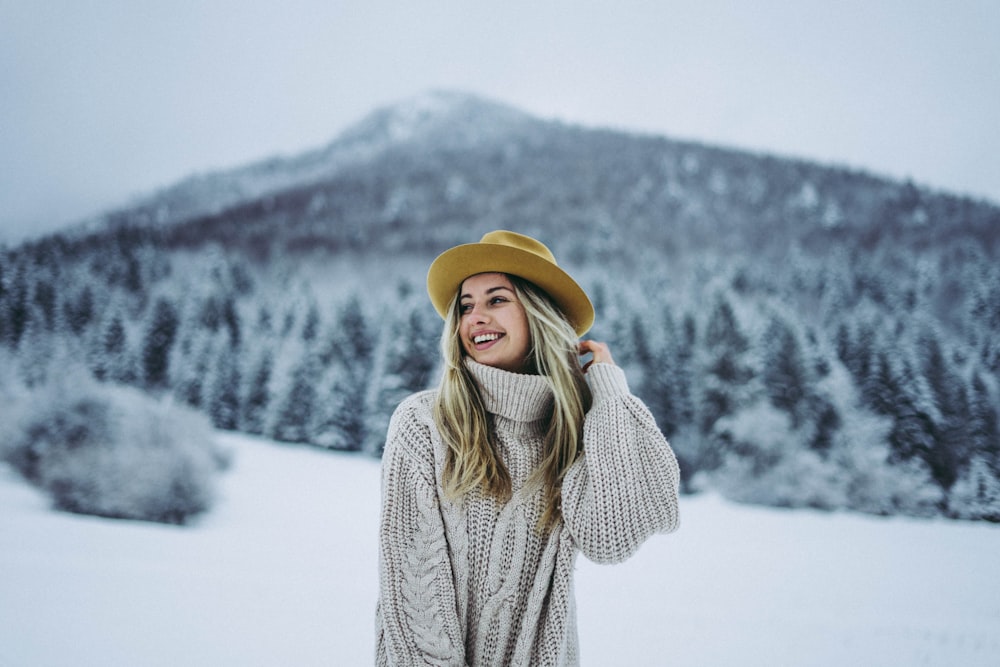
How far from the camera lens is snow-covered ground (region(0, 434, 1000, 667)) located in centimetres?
201

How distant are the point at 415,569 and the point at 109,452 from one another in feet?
12.5

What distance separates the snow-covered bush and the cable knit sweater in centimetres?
326

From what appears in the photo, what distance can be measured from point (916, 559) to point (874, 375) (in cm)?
205

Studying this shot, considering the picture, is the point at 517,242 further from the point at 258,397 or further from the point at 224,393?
the point at 224,393

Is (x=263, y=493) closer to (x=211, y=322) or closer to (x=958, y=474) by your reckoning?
(x=211, y=322)

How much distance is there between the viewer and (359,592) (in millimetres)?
2475

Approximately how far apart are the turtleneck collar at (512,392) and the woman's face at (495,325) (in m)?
0.05

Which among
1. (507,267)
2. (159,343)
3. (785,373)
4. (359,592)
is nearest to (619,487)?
(507,267)

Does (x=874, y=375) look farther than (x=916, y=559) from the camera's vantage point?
Yes

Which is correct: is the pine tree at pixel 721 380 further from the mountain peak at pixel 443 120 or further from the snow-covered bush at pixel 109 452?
the mountain peak at pixel 443 120

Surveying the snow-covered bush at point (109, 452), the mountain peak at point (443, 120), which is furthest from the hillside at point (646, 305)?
the mountain peak at point (443, 120)

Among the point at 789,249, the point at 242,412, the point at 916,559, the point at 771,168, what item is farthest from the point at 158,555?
the point at 771,168

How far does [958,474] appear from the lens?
416 centimetres

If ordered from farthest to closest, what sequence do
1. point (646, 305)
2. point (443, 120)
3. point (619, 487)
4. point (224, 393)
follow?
1. point (443, 120)
2. point (646, 305)
3. point (224, 393)
4. point (619, 487)
